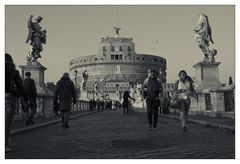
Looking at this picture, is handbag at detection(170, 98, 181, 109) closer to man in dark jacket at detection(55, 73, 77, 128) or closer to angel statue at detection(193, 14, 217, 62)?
man in dark jacket at detection(55, 73, 77, 128)

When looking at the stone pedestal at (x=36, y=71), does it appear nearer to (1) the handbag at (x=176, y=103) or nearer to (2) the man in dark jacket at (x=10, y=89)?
(1) the handbag at (x=176, y=103)

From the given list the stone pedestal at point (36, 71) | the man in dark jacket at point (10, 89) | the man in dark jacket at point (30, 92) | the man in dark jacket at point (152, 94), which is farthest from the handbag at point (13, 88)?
the stone pedestal at point (36, 71)

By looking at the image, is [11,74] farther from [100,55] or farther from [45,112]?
[100,55]

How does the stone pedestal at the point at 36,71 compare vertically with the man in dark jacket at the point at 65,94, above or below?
above

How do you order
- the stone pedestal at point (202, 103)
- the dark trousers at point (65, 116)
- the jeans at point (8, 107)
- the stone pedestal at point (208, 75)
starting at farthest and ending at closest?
the stone pedestal at point (208, 75) < the stone pedestal at point (202, 103) < the dark trousers at point (65, 116) < the jeans at point (8, 107)

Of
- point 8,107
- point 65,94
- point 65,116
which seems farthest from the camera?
point 65,116

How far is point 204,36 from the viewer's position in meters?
20.1

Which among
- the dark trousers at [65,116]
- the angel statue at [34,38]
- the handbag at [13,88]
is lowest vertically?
the dark trousers at [65,116]

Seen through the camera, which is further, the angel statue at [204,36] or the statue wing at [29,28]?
the angel statue at [204,36]

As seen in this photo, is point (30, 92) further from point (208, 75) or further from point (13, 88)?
point (208, 75)

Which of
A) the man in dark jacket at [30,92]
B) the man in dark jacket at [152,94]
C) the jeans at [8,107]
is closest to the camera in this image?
the jeans at [8,107]

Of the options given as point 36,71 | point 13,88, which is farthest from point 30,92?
point 36,71

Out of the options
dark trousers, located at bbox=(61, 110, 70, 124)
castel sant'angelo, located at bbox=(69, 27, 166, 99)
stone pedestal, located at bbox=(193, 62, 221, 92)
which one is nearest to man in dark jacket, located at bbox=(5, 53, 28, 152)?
dark trousers, located at bbox=(61, 110, 70, 124)

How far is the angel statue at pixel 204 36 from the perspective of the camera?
19.9m
